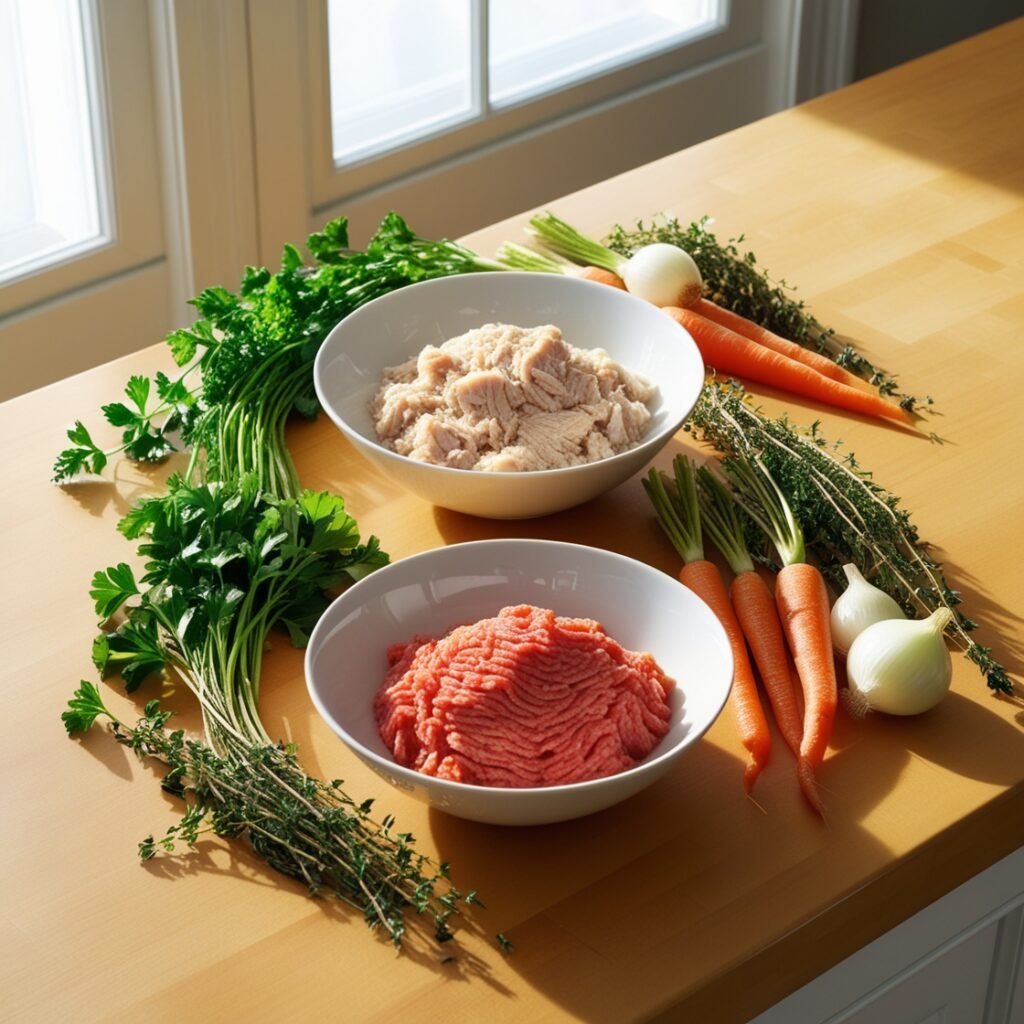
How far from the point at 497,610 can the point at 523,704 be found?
0.14 m

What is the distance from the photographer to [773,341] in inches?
64.4

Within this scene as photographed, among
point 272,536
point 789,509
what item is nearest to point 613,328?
point 789,509

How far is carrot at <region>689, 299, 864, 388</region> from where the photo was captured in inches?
63.2

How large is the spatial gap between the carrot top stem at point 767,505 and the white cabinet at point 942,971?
0.31 m

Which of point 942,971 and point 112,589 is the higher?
point 112,589

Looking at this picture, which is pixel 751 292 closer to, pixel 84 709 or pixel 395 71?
pixel 84 709

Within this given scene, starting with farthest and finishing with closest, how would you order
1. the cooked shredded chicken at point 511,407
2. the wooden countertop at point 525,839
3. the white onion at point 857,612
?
the cooked shredded chicken at point 511,407, the white onion at point 857,612, the wooden countertop at point 525,839

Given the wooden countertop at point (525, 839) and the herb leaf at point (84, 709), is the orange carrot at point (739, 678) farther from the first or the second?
the herb leaf at point (84, 709)

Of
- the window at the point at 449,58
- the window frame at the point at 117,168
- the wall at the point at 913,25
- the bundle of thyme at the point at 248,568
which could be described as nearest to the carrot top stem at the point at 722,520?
the bundle of thyme at the point at 248,568

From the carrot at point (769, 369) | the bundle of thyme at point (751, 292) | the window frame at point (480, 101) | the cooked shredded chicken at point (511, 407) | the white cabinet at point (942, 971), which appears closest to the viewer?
the white cabinet at point (942, 971)

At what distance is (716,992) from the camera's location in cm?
101

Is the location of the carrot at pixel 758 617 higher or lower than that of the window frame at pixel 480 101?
higher

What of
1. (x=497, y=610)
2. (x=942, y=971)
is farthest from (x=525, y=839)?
(x=942, y=971)

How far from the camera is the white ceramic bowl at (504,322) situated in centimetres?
134
